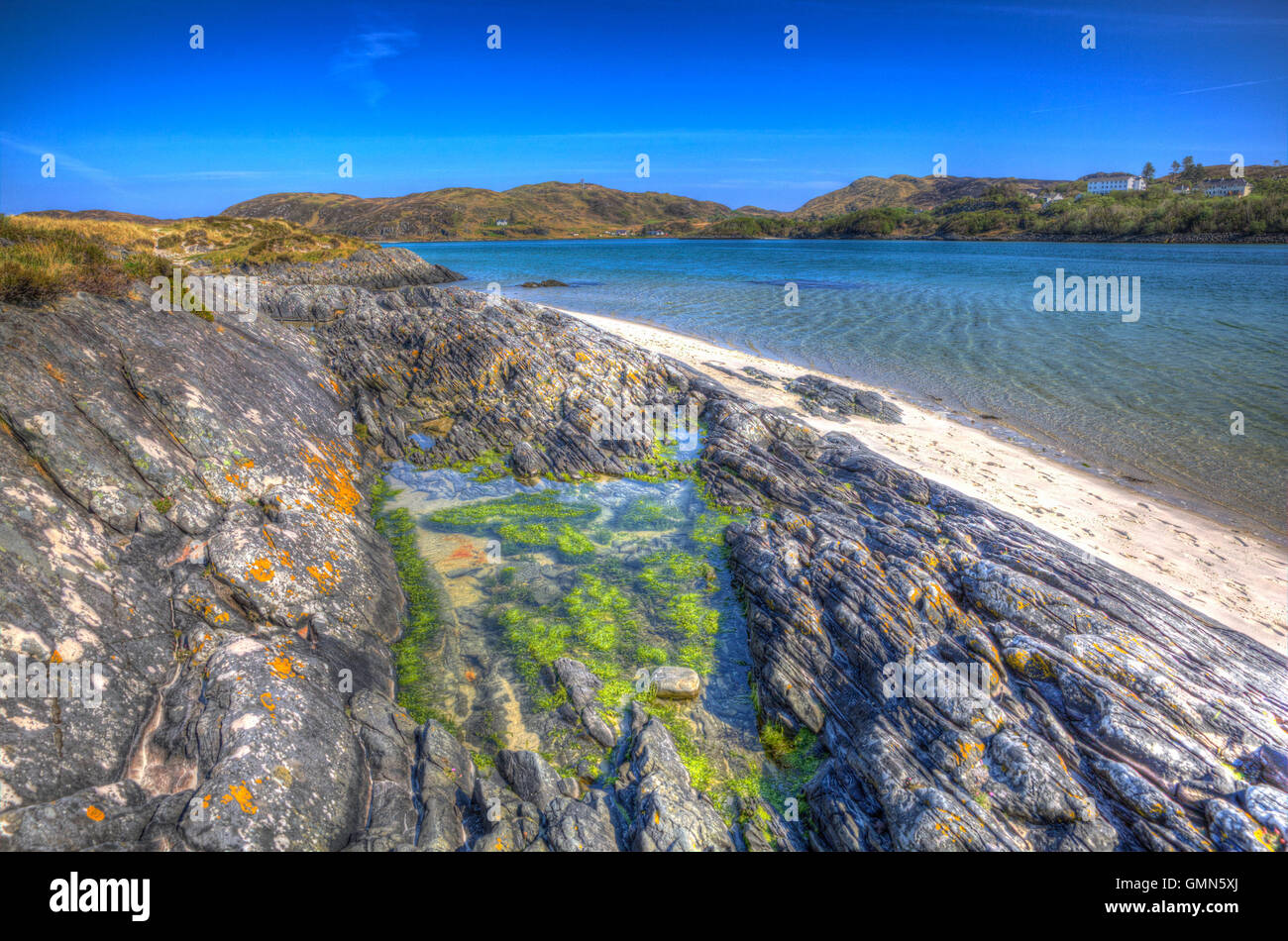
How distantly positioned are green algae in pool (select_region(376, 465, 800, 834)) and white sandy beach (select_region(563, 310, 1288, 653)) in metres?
8.41

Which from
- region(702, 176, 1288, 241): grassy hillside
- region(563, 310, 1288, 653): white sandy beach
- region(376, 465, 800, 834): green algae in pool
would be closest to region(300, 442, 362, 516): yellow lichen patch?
region(376, 465, 800, 834): green algae in pool

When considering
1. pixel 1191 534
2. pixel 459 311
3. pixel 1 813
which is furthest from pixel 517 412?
pixel 1191 534

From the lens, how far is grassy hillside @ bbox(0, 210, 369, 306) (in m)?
11.0

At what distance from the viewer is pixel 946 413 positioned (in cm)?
2428

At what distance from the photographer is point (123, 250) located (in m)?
40.1

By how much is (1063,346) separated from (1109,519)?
2516cm

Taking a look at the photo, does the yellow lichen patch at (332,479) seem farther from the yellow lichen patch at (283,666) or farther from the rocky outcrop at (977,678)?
the rocky outcrop at (977,678)

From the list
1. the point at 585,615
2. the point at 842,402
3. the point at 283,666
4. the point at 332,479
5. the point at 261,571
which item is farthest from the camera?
the point at 842,402

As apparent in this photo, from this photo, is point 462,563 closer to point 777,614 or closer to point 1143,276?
point 777,614

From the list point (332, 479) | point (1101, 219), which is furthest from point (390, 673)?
point (1101, 219)

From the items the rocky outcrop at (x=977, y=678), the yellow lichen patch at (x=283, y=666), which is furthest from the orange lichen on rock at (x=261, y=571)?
the rocky outcrop at (x=977, y=678)

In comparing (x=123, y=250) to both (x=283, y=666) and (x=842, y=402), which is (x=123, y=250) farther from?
(x=842, y=402)

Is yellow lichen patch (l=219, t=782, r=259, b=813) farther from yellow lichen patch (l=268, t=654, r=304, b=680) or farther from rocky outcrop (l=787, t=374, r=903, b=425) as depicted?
rocky outcrop (l=787, t=374, r=903, b=425)
